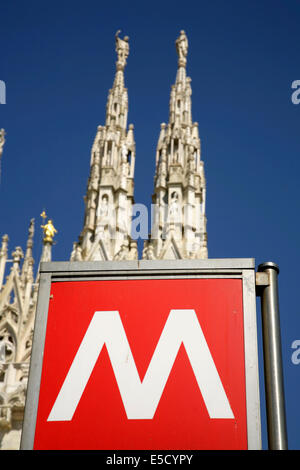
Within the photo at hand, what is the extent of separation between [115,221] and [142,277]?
2639cm

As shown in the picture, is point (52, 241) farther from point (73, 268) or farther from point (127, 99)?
point (73, 268)

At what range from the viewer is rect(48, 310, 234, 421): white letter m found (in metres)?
3.41

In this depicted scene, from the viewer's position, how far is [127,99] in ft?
120

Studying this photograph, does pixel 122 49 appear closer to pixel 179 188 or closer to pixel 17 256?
pixel 179 188

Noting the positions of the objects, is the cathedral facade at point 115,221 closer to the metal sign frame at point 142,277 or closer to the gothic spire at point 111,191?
the gothic spire at point 111,191

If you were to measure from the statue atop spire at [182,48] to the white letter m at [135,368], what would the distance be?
37316 millimetres

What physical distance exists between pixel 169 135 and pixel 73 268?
31.1 metres

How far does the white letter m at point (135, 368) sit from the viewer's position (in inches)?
134

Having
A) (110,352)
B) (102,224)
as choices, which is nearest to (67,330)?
(110,352)

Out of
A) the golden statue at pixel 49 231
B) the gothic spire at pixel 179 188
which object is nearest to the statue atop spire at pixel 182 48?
the gothic spire at pixel 179 188

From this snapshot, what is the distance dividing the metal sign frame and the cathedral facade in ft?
71.6

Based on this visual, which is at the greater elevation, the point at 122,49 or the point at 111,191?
the point at 122,49

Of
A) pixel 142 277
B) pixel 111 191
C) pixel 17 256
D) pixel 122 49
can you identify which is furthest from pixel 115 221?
pixel 142 277

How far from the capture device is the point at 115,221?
30.1m
